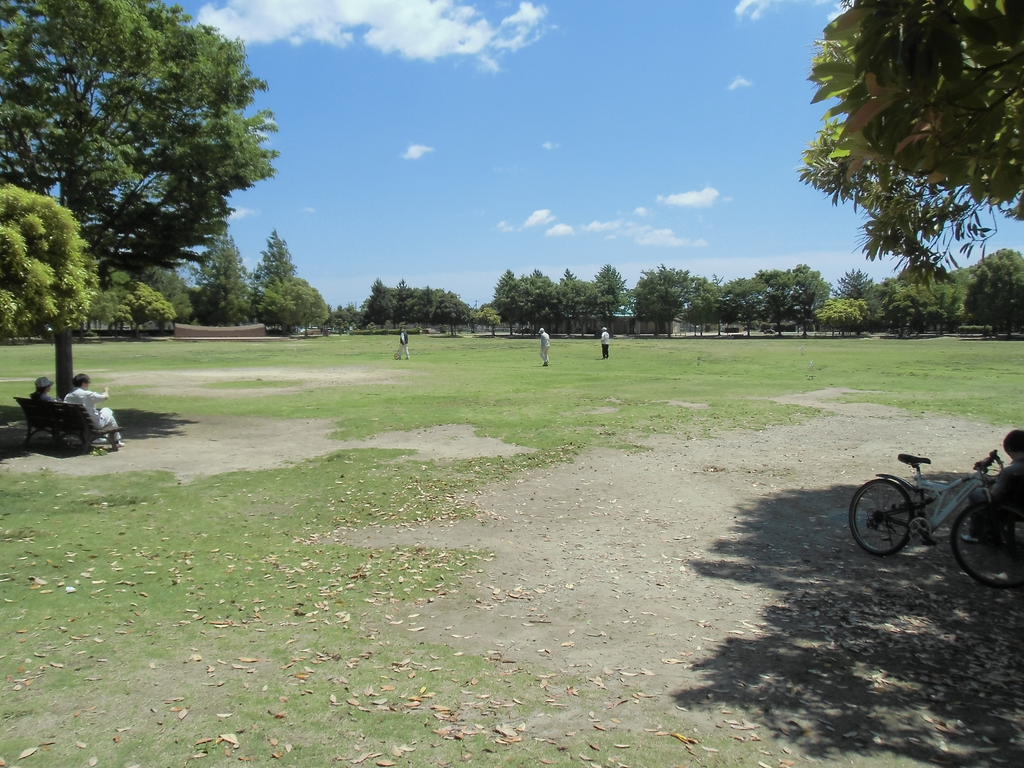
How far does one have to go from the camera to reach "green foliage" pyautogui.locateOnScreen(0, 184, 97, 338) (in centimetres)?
906

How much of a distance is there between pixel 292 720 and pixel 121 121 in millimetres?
14181

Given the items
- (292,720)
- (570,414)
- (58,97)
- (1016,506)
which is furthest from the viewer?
A: (570,414)

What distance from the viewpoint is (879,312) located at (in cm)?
9600

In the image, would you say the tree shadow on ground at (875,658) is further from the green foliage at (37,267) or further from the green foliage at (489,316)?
the green foliage at (489,316)

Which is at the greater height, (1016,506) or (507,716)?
(1016,506)

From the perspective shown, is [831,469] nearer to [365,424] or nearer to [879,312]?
[365,424]

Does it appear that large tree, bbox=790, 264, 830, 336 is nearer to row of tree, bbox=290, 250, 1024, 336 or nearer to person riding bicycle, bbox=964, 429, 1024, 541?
row of tree, bbox=290, 250, 1024, 336

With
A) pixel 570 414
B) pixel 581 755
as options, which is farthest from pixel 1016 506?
pixel 570 414

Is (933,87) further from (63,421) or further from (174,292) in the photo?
(174,292)

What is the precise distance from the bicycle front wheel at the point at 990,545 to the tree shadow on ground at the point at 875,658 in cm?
14

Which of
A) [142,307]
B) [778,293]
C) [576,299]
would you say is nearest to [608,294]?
[576,299]

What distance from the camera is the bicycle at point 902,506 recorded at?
608 centimetres

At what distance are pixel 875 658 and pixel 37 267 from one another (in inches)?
431

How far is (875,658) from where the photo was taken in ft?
14.9
